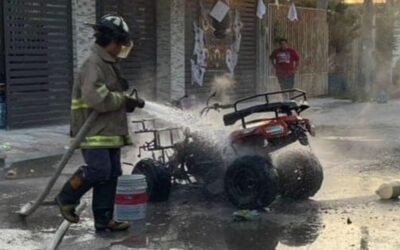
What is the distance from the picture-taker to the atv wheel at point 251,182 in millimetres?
6691

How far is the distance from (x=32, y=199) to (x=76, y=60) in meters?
7.34

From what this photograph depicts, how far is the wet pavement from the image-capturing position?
18.9 ft

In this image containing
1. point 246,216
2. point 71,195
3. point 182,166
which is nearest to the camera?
point 71,195

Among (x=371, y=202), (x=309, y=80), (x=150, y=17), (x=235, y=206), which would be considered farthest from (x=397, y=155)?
(x=309, y=80)

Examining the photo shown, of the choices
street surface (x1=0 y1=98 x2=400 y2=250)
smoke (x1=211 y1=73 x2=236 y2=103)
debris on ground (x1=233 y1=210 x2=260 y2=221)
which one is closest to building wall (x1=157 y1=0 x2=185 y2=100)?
smoke (x1=211 y1=73 x2=236 y2=103)

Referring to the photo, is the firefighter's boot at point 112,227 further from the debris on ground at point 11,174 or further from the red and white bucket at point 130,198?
the debris on ground at point 11,174

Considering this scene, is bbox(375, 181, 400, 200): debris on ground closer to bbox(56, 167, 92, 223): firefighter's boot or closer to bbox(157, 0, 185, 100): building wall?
bbox(56, 167, 92, 223): firefighter's boot

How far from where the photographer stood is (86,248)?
18.4 ft

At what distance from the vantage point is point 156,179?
716 cm

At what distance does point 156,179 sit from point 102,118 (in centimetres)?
144

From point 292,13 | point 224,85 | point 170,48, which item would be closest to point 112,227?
point 170,48

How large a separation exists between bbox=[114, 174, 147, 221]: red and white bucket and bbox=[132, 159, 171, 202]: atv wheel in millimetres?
646

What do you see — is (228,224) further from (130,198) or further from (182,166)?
(182,166)

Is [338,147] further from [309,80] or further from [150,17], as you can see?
[309,80]
